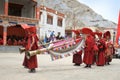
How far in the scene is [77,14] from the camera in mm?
117688

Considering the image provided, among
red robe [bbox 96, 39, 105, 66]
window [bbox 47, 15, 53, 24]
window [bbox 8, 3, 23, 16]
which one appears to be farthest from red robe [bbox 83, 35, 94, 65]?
window [bbox 47, 15, 53, 24]

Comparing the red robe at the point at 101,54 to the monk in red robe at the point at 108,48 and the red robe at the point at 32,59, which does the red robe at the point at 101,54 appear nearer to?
the monk in red robe at the point at 108,48

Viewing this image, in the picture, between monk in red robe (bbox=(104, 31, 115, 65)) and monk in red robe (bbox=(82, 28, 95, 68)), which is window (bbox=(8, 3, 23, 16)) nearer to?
monk in red robe (bbox=(104, 31, 115, 65))

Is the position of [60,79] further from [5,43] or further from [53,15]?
[53,15]

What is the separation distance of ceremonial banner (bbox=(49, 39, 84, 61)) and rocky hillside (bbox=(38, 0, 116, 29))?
3194 inches

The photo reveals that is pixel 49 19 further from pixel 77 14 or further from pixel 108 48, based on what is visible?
pixel 77 14

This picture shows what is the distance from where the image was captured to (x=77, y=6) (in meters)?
125

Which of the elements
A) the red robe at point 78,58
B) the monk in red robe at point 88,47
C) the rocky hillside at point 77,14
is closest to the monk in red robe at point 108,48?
the red robe at point 78,58

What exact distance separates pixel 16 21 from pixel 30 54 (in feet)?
72.6

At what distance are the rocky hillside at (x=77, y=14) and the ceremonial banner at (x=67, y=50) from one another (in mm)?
81136

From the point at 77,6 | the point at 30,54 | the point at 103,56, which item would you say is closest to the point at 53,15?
the point at 103,56

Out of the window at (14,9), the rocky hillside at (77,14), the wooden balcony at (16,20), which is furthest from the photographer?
the rocky hillside at (77,14)

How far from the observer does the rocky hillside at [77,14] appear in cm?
10225

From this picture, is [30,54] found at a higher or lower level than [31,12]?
lower
